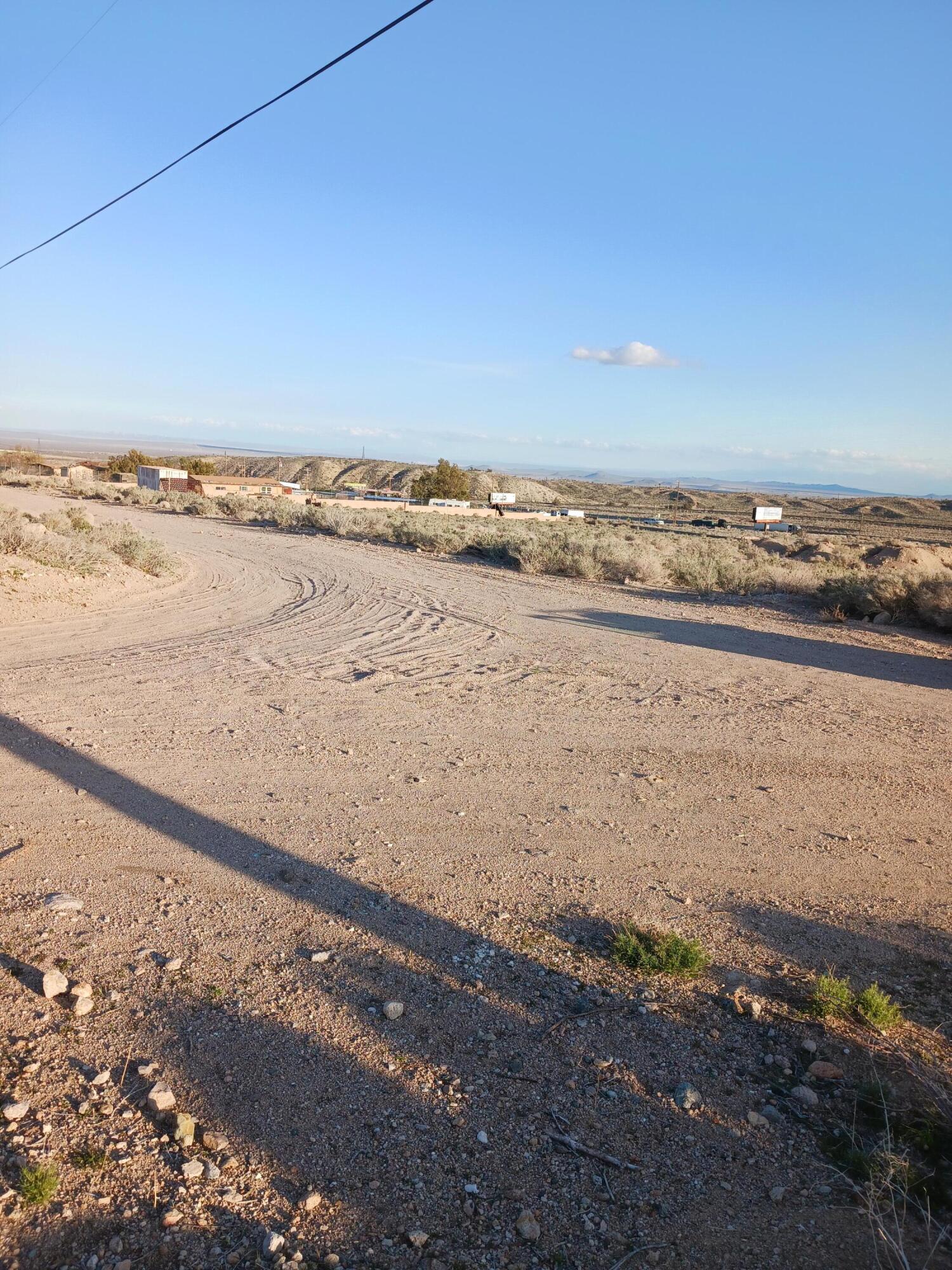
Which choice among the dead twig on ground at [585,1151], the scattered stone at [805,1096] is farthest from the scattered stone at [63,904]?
the scattered stone at [805,1096]

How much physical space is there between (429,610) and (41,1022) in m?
12.2

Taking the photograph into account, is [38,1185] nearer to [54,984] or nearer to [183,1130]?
[183,1130]

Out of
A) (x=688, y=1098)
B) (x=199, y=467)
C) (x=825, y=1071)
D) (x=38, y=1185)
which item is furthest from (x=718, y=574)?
(x=199, y=467)

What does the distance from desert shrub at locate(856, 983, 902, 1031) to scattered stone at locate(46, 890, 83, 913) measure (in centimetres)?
398

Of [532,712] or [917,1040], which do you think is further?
[532,712]

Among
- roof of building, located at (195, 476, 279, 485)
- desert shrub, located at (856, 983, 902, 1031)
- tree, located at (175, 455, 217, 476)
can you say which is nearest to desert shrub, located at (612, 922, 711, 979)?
desert shrub, located at (856, 983, 902, 1031)

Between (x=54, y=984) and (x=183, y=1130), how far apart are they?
3.92ft

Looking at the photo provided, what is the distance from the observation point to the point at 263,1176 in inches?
121

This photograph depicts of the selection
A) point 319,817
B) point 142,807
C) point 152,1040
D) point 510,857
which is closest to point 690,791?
point 510,857

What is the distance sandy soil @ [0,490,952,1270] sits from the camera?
3.02m

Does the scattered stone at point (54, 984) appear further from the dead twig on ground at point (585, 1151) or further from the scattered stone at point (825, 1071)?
the scattered stone at point (825, 1071)

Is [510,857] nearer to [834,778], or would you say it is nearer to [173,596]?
[834,778]

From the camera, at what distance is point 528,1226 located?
2.94 m

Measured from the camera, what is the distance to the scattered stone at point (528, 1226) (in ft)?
9.55
